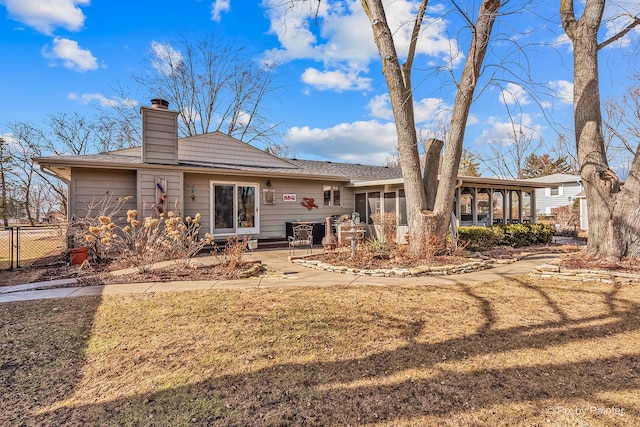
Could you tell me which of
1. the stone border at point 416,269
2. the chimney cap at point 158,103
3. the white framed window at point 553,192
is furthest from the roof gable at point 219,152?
the white framed window at point 553,192

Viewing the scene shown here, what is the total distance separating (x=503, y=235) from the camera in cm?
947

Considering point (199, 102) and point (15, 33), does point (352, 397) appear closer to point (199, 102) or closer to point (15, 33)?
point (15, 33)

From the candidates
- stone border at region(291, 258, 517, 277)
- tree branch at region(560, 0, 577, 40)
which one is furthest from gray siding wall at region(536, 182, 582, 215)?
stone border at region(291, 258, 517, 277)

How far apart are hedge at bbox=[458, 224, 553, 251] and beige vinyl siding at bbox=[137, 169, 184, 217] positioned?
777 cm

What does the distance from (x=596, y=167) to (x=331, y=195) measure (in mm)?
7694

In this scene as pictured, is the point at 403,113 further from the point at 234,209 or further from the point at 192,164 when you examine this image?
the point at 192,164

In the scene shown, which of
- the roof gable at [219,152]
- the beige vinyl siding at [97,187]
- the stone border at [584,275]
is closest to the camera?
the stone border at [584,275]

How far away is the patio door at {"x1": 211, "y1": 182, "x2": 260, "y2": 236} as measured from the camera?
31.7ft

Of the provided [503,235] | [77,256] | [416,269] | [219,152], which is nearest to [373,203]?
[503,235]

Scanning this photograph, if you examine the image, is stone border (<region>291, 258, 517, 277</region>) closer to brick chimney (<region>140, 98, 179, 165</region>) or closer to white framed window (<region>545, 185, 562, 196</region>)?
brick chimney (<region>140, 98, 179, 165</region>)

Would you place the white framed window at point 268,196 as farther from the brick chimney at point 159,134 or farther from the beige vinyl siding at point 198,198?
the brick chimney at point 159,134

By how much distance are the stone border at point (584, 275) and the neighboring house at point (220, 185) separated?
12.3 ft

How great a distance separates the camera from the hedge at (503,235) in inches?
351

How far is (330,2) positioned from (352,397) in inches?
337
